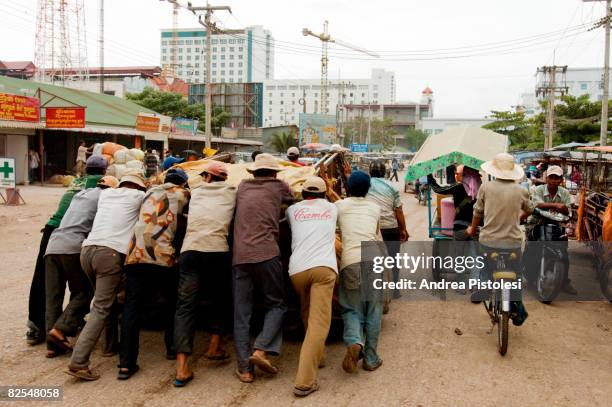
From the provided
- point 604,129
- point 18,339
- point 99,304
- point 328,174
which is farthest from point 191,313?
point 604,129

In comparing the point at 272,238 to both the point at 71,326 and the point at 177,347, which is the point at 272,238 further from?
the point at 71,326

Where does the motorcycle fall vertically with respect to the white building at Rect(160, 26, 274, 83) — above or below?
below

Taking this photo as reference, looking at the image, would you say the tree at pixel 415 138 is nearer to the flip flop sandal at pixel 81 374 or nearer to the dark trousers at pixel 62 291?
the dark trousers at pixel 62 291

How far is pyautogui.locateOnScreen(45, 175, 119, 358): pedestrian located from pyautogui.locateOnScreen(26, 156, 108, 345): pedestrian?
203 millimetres

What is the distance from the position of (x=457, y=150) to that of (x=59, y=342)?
16.6 ft

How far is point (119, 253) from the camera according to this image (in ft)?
15.5

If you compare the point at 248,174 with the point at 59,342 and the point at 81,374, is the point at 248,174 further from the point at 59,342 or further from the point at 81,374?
the point at 81,374

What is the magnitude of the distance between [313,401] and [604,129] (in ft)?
76.2

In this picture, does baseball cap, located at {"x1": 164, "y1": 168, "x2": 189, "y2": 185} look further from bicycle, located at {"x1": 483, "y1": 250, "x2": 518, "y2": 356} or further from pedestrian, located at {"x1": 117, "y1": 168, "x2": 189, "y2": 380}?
bicycle, located at {"x1": 483, "y1": 250, "x2": 518, "y2": 356}

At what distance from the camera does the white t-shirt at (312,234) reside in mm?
4492

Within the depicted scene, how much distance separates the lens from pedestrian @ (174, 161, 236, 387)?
4555 millimetres

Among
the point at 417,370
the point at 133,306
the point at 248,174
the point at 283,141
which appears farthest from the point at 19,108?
the point at 283,141

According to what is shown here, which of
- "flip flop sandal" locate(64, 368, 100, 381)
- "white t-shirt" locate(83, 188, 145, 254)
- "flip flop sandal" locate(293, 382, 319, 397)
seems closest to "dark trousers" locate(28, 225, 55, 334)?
"white t-shirt" locate(83, 188, 145, 254)

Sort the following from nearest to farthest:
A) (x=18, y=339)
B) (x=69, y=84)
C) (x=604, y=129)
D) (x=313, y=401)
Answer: (x=313, y=401), (x=18, y=339), (x=604, y=129), (x=69, y=84)
